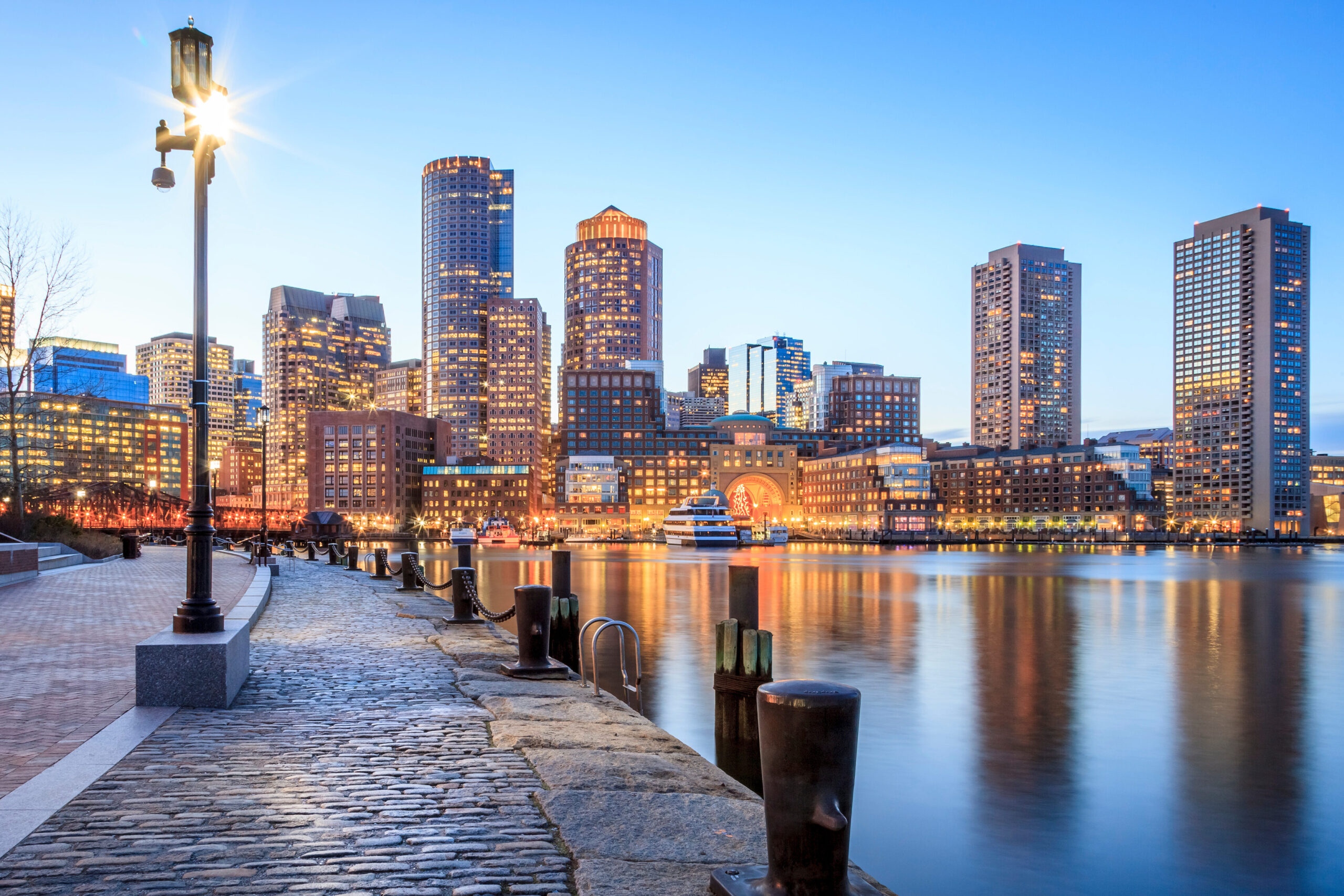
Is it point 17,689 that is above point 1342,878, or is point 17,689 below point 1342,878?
above

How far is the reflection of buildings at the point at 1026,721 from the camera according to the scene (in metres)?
13.1

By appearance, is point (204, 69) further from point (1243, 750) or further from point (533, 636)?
point (1243, 750)

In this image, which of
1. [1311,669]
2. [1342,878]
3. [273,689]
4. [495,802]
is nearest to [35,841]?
[495,802]

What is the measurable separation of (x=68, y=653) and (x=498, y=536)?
151220mm

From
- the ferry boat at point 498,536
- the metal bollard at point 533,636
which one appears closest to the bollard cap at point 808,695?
the metal bollard at point 533,636

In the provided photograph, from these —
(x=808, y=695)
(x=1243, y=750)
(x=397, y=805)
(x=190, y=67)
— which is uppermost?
(x=190, y=67)

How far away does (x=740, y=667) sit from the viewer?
695 inches

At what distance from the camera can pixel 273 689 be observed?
40.9 ft

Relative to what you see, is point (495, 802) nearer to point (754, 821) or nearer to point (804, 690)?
point (754, 821)

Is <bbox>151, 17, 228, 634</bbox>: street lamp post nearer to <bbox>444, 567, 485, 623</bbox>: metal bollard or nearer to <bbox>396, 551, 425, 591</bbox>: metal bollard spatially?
<bbox>444, 567, 485, 623</bbox>: metal bollard

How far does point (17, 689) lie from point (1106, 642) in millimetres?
30985

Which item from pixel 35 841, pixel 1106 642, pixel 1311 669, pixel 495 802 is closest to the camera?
pixel 35 841

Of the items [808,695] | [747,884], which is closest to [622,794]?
[747,884]

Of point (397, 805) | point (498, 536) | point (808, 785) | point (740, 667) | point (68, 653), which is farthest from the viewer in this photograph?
point (498, 536)
